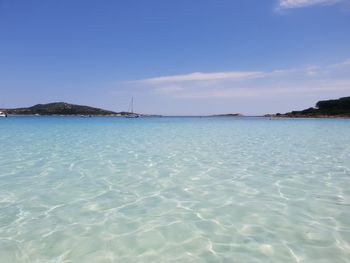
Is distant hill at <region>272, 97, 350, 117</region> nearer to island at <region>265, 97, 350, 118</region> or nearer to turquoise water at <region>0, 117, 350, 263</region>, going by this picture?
island at <region>265, 97, 350, 118</region>

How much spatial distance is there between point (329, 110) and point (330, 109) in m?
1.43

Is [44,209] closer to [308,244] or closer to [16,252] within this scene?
[16,252]

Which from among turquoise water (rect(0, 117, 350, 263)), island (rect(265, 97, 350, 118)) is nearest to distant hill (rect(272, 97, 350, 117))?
island (rect(265, 97, 350, 118))

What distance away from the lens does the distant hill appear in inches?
4493

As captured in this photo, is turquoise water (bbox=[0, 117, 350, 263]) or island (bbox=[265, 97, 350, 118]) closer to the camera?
turquoise water (bbox=[0, 117, 350, 263])

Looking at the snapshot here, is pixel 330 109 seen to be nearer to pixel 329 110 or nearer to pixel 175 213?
pixel 329 110

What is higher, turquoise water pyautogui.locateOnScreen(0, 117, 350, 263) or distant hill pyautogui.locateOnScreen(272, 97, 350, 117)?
distant hill pyautogui.locateOnScreen(272, 97, 350, 117)

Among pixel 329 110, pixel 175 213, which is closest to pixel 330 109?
pixel 329 110

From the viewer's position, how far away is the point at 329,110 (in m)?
122

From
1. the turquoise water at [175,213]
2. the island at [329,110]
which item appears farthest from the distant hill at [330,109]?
the turquoise water at [175,213]

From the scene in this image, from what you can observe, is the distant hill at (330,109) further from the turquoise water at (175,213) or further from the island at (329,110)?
the turquoise water at (175,213)

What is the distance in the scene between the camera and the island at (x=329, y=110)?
114 metres

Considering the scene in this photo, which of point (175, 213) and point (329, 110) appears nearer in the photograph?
point (175, 213)

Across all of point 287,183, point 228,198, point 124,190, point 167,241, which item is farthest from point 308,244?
point 124,190
